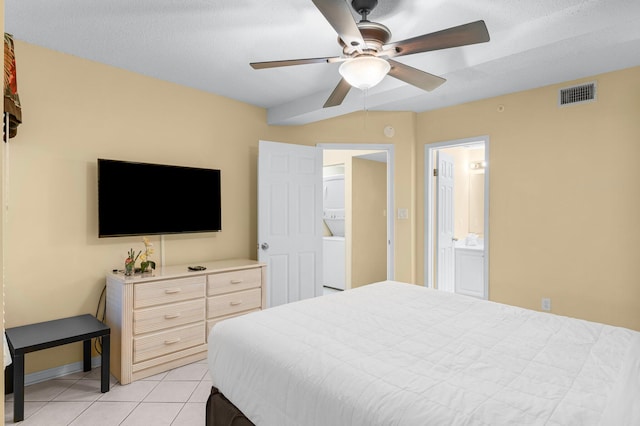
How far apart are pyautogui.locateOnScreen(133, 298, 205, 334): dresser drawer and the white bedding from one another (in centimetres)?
112

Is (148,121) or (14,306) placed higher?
(148,121)

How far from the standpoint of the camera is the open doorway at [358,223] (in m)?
5.39

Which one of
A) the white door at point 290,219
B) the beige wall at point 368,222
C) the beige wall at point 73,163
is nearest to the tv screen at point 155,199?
the beige wall at point 73,163

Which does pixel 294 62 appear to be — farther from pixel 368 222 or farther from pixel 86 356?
pixel 368 222

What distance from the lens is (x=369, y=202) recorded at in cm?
565

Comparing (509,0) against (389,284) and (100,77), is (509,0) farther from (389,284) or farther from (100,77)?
(100,77)

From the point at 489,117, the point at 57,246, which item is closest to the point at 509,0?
the point at 489,117

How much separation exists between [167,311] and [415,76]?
249 centimetres

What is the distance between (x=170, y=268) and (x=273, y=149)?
1.60 metres

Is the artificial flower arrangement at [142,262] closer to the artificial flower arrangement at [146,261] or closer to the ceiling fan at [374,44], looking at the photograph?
the artificial flower arrangement at [146,261]

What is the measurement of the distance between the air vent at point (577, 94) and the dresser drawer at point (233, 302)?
11.0 ft

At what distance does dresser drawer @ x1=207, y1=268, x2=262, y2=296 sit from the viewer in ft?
10.2

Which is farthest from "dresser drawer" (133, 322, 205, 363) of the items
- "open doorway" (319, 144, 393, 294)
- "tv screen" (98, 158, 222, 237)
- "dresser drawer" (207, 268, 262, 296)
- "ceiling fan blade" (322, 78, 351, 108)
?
"open doorway" (319, 144, 393, 294)

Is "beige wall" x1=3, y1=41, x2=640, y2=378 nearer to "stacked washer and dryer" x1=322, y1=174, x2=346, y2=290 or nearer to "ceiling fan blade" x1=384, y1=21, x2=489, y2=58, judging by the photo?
"stacked washer and dryer" x1=322, y1=174, x2=346, y2=290
